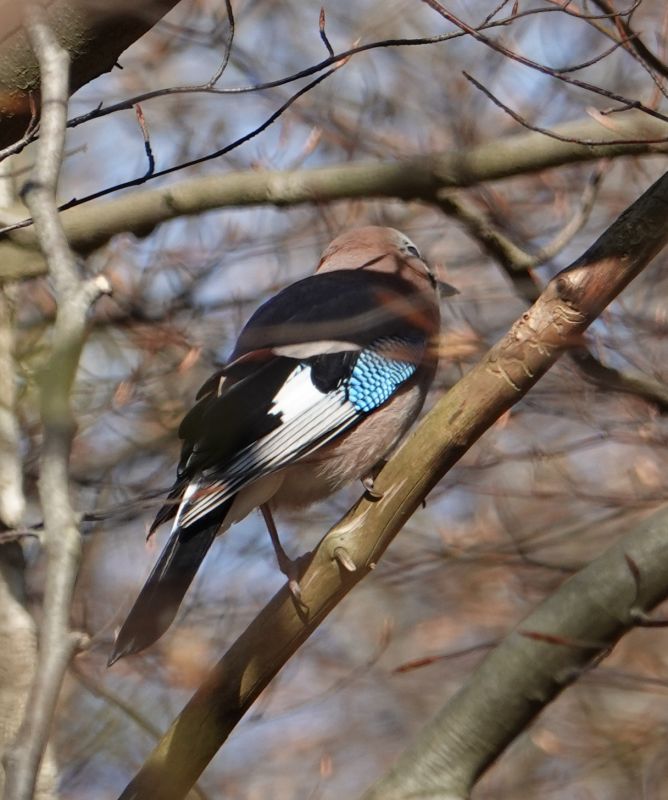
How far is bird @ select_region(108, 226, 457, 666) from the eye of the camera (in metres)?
3.89

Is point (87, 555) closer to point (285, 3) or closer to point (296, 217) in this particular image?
point (296, 217)

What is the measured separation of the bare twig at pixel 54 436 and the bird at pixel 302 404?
4.76ft

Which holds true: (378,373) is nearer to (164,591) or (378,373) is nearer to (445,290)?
(445,290)

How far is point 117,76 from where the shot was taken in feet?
26.1

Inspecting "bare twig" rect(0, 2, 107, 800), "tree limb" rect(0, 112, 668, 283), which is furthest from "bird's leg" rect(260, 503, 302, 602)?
"tree limb" rect(0, 112, 668, 283)

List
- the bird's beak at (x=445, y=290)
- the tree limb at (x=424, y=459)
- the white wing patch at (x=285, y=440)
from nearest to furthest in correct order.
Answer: the tree limb at (x=424, y=459) → the white wing patch at (x=285, y=440) → the bird's beak at (x=445, y=290)

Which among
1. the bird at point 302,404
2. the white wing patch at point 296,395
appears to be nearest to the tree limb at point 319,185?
the bird at point 302,404

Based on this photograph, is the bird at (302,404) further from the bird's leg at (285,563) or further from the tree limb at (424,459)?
the tree limb at (424,459)

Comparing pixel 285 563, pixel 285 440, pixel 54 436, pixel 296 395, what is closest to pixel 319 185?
pixel 296 395

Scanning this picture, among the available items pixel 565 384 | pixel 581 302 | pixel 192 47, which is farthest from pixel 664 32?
pixel 192 47

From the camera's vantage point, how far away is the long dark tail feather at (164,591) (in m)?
3.44

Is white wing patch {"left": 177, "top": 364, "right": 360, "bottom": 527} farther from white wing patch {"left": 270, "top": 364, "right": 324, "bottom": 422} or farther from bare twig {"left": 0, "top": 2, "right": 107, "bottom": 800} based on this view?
bare twig {"left": 0, "top": 2, "right": 107, "bottom": 800}

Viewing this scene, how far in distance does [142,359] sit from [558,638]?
3.23 m

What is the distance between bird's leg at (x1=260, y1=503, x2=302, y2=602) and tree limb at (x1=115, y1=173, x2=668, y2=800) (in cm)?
2
